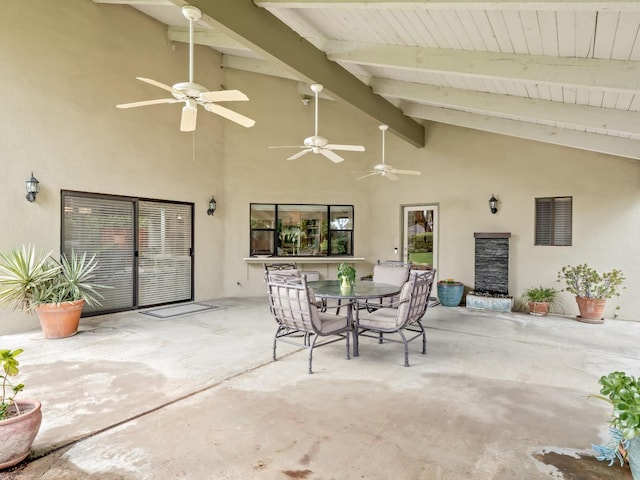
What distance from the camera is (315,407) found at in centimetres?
295

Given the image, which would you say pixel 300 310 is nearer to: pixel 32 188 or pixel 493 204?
pixel 32 188

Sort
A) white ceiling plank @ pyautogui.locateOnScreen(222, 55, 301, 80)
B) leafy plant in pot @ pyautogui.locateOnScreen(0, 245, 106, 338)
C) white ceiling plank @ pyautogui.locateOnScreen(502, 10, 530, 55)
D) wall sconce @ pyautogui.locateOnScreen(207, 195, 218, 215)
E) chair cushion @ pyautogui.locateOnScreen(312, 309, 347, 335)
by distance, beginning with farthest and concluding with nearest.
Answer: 1. wall sconce @ pyautogui.locateOnScreen(207, 195, 218, 215)
2. white ceiling plank @ pyautogui.locateOnScreen(222, 55, 301, 80)
3. leafy plant in pot @ pyautogui.locateOnScreen(0, 245, 106, 338)
4. chair cushion @ pyautogui.locateOnScreen(312, 309, 347, 335)
5. white ceiling plank @ pyautogui.locateOnScreen(502, 10, 530, 55)

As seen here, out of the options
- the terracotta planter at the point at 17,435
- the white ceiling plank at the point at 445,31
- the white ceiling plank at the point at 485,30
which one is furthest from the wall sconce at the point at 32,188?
the white ceiling plank at the point at 485,30

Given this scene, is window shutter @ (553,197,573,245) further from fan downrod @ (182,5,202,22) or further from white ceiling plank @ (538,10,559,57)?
fan downrod @ (182,5,202,22)

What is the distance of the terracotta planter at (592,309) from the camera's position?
606cm

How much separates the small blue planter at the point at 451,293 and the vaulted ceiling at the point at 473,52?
2.98 metres

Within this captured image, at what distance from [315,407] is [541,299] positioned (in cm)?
549

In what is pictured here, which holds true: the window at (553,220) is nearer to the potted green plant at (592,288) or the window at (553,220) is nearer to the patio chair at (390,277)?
the potted green plant at (592,288)

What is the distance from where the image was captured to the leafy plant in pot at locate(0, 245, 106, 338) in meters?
4.78

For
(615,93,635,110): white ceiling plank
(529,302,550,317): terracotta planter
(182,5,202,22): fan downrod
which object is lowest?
(529,302,550,317): terracotta planter

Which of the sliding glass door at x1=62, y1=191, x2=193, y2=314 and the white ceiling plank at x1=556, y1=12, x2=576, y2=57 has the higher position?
the white ceiling plank at x1=556, y1=12, x2=576, y2=57

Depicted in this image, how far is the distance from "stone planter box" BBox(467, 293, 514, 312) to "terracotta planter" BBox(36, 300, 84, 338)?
21.8ft

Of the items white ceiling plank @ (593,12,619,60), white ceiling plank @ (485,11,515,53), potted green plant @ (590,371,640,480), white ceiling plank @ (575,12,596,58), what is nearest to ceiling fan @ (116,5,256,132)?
white ceiling plank @ (485,11,515,53)

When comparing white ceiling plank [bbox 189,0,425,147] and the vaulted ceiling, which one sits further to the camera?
white ceiling plank [bbox 189,0,425,147]
